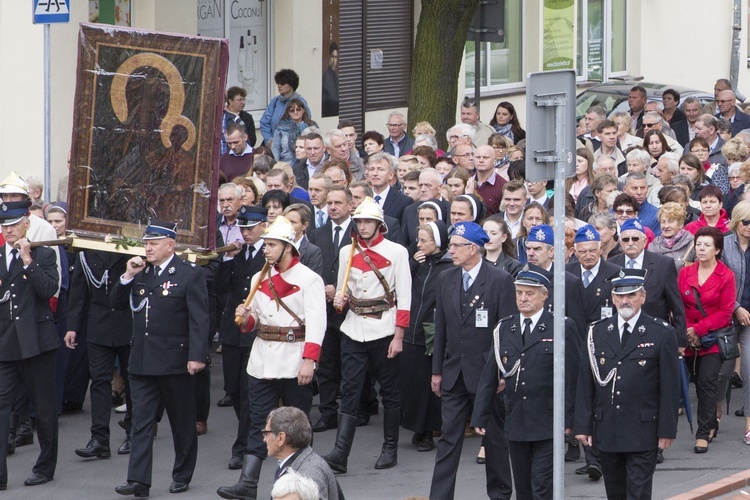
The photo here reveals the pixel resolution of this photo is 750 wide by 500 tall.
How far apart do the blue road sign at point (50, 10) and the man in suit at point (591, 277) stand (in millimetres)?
5300

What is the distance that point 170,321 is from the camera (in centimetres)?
1070

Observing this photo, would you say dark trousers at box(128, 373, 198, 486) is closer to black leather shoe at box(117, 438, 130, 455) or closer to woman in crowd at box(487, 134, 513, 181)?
black leather shoe at box(117, 438, 130, 455)

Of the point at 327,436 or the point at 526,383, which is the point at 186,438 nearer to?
the point at 327,436

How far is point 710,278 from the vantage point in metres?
11.9

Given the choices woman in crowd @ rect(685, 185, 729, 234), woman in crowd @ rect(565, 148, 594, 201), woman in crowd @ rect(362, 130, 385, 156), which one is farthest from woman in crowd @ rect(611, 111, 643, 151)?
woman in crowd @ rect(685, 185, 729, 234)

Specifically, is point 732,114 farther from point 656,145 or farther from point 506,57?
point 506,57

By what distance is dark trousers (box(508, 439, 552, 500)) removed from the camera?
30.9 ft

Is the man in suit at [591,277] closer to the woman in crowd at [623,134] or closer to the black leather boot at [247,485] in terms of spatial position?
the black leather boot at [247,485]

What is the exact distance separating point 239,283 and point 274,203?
120cm

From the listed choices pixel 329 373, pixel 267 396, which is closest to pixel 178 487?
pixel 267 396

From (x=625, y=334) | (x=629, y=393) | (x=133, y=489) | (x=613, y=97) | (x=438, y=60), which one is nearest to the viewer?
(x=629, y=393)

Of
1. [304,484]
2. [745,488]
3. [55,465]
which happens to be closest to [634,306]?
[745,488]

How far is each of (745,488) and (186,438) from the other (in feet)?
13.6

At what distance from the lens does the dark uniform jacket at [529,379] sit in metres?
9.47
